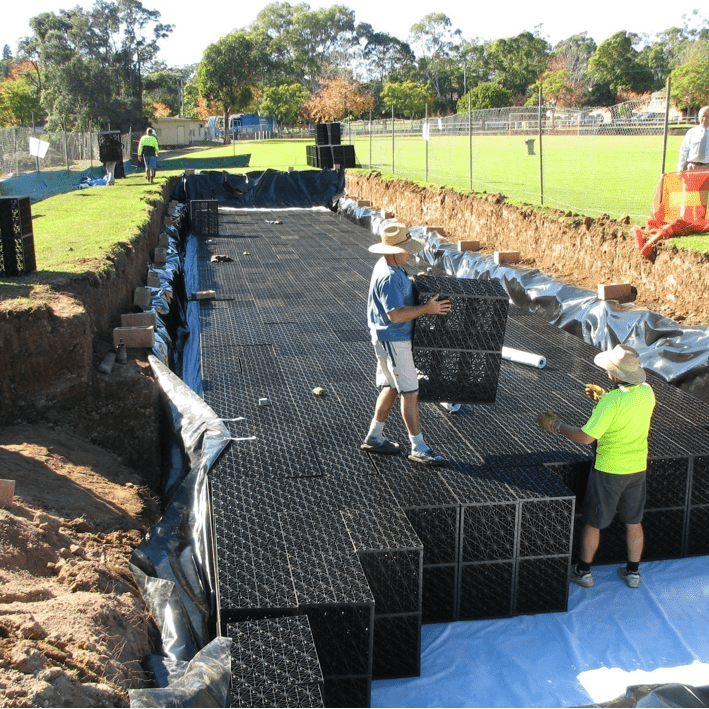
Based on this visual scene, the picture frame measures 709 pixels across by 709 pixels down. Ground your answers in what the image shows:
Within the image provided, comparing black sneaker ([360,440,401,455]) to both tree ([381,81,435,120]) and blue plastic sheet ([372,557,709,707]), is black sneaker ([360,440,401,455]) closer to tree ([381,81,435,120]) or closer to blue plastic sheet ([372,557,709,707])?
blue plastic sheet ([372,557,709,707])

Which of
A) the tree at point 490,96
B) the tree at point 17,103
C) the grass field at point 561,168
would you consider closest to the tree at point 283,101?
the tree at point 490,96

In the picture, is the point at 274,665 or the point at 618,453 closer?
the point at 274,665

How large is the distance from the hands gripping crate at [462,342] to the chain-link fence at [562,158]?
Result: 6342 millimetres

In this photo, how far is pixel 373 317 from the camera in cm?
568

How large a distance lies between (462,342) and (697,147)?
6.96m

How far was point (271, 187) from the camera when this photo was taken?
27047 millimetres

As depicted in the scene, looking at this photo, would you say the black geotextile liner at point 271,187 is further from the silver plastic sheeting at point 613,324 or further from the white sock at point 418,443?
the white sock at point 418,443

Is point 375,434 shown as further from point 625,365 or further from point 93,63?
point 93,63

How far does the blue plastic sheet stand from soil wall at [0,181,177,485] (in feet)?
12.0

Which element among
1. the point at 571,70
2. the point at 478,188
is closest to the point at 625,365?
the point at 478,188

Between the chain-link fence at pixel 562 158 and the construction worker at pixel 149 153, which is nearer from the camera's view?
the chain-link fence at pixel 562 158

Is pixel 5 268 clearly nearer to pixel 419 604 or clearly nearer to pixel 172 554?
pixel 172 554

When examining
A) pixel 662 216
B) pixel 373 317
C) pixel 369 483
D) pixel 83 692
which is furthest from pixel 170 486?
pixel 662 216

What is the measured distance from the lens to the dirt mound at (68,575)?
3.53 m
